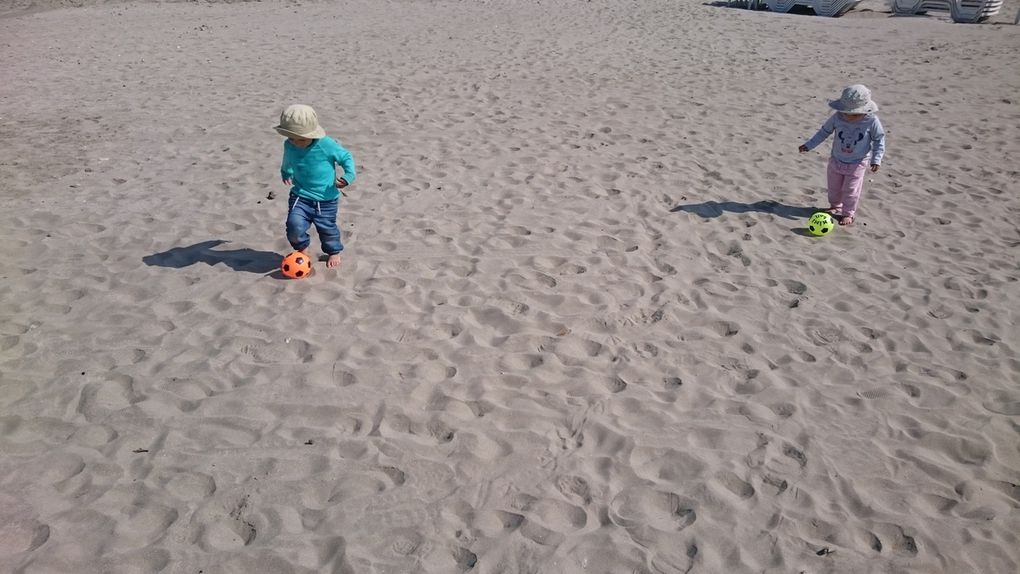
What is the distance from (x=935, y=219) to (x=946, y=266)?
106cm

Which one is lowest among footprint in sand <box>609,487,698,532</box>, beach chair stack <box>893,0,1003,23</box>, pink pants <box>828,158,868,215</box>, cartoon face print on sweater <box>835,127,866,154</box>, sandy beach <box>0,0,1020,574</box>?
footprint in sand <box>609,487,698,532</box>

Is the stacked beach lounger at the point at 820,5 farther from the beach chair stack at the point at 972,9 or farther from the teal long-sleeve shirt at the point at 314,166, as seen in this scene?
the teal long-sleeve shirt at the point at 314,166

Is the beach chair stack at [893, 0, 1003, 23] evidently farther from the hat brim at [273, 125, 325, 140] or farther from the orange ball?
the orange ball

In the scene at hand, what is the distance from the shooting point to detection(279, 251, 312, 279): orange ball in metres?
5.61

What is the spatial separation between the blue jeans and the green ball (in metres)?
3.92

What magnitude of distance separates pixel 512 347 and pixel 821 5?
19222 millimetres

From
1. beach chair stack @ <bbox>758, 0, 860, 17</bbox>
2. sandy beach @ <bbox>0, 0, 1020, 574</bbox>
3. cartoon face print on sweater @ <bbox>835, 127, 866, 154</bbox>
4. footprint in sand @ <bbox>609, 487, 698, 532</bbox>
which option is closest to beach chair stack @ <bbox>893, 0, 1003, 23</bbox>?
beach chair stack @ <bbox>758, 0, 860, 17</bbox>

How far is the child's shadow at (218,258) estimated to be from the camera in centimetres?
588

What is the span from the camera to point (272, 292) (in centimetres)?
549

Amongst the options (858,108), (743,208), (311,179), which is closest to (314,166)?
(311,179)

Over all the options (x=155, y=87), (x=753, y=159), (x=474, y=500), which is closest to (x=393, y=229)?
(x=474, y=500)

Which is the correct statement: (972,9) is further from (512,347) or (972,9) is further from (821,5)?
(512,347)

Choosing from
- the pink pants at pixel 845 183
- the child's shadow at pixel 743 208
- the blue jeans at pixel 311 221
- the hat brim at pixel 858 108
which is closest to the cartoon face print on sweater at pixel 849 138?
the pink pants at pixel 845 183

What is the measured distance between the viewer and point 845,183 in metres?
6.71
